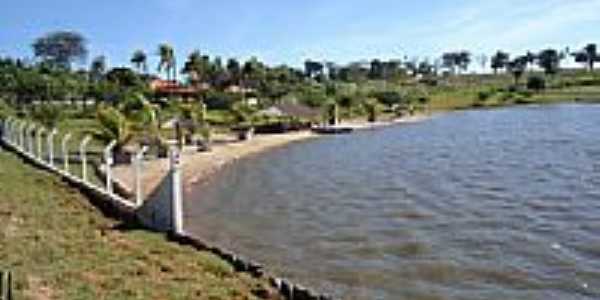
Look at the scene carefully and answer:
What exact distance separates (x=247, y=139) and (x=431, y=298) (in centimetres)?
5569

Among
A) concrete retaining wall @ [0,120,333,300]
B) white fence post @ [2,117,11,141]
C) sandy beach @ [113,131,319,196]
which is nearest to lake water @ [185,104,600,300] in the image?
sandy beach @ [113,131,319,196]

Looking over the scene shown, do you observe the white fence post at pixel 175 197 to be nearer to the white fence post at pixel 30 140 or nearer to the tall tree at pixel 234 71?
the white fence post at pixel 30 140

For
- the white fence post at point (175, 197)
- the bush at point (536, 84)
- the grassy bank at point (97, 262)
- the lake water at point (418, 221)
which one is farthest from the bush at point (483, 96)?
the white fence post at point (175, 197)

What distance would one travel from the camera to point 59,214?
2170 centimetres

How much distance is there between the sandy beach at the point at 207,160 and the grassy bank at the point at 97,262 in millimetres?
6548

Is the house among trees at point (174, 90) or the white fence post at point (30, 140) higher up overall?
the house among trees at point (174, 90)

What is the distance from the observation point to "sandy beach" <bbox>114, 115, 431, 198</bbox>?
39469 mm

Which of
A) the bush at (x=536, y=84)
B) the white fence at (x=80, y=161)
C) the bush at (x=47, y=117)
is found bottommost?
the white fence at (x=80, y=161)

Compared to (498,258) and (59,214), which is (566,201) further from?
(59,214)

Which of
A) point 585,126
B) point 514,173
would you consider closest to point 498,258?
point 514,173

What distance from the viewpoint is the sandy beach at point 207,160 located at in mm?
39469

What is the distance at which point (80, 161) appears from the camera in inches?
1507

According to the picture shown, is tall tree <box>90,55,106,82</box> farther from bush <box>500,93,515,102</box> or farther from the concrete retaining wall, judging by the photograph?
the concrete retaining wall

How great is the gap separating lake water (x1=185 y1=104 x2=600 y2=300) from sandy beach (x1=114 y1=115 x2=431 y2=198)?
1.61m
